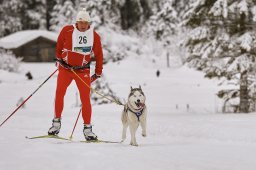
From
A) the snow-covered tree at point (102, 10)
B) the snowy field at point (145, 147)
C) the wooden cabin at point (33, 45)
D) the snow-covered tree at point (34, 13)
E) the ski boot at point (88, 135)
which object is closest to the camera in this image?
the snowy field at point (145, 147)

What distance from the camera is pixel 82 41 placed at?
24.9 feet

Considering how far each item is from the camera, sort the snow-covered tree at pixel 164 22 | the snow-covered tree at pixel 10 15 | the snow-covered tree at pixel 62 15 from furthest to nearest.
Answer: the snow-covered tree at pixel 164 22 < the snow-covered tree at pixel 10 15 < the snow-covered tree at pixel 62 15

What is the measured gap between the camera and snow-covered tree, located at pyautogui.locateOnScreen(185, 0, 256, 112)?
14.7 metres

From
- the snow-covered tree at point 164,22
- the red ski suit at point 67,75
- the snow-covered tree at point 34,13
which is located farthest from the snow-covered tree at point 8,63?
the red ski suit at point 67,75

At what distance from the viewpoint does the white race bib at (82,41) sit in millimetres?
7591

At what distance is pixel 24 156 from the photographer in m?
5.75

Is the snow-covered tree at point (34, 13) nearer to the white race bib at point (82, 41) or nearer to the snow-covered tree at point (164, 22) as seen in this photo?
the snow-covered tree at point (164, 22)

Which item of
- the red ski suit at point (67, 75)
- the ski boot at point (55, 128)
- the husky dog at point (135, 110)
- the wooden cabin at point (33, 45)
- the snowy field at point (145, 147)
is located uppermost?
the wooden cabin at point (33, 45)

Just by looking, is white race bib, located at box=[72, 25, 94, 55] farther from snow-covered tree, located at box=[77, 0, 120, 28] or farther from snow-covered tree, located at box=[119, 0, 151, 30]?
snow-covered tree, located at box=[119, 0, 151, 30]

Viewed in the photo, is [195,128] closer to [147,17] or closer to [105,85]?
[105,85]

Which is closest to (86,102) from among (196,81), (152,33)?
(196,81)

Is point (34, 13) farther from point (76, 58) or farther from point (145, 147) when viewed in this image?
point (145, 147)

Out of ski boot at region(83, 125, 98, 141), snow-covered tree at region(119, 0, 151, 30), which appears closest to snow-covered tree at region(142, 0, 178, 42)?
snow-covered tree at region(119, 0, 151, 30)

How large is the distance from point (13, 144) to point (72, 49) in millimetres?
2075
